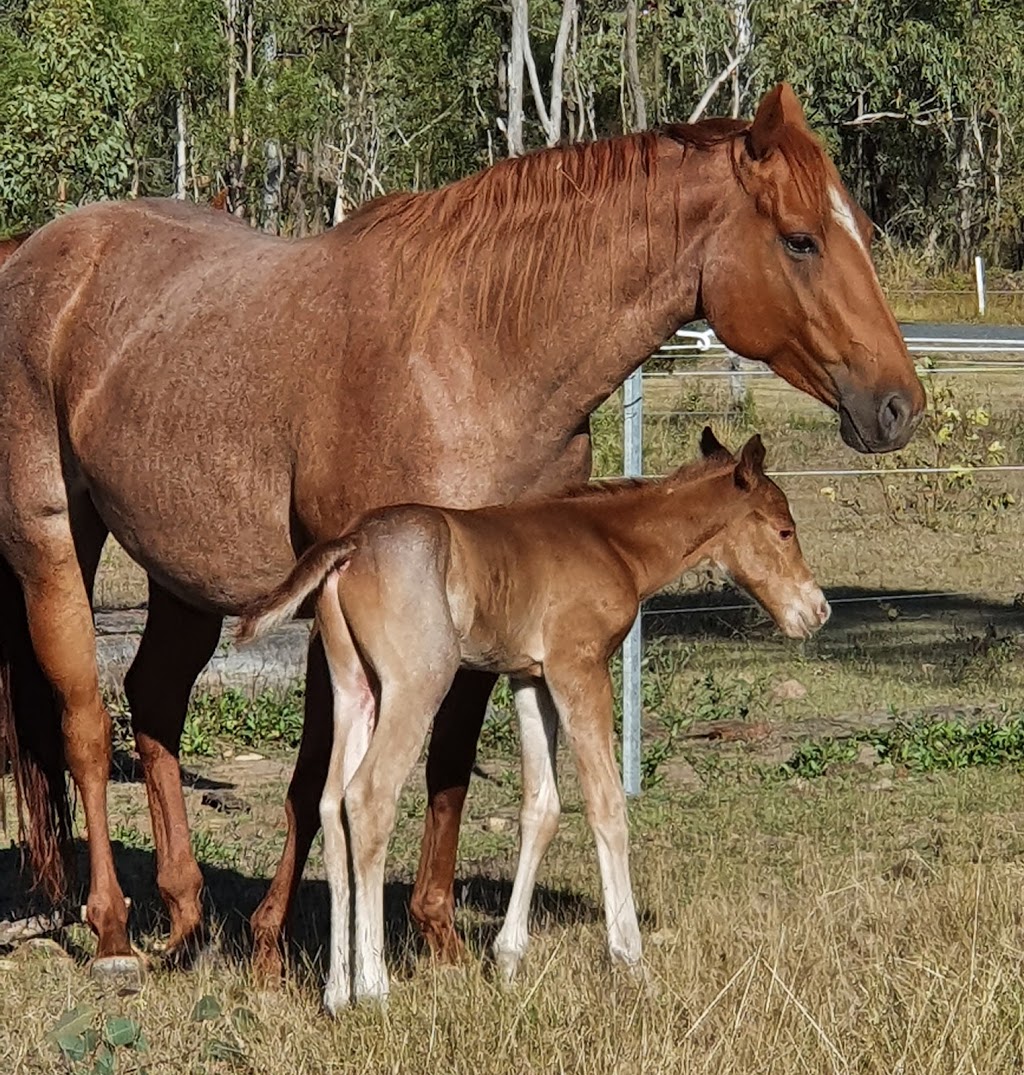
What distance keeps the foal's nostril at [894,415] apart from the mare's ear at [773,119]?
683mm

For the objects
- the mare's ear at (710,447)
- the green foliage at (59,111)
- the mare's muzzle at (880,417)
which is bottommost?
the mare's ear at (710,447)

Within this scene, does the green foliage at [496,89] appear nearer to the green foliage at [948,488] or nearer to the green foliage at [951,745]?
the green foliage at [948,488]

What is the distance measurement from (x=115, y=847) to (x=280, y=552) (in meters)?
2.75

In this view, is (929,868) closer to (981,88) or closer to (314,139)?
(314,139)

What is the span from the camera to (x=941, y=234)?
170 ft

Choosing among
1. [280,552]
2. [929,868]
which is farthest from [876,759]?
[280,552]

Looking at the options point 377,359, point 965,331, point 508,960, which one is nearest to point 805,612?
point 508,960

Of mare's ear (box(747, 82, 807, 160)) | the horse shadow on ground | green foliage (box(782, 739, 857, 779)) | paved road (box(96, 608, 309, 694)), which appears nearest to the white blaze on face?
mare's ear (box(747, 82, 807, 160))

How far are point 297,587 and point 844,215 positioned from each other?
1606mm

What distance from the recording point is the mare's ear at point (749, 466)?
18.5 ft

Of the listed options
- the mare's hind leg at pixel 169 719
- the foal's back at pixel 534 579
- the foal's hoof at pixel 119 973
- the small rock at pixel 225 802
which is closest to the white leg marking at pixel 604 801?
the foal's back at pixel 534 579

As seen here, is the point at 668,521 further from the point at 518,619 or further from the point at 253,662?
the point at 253,662

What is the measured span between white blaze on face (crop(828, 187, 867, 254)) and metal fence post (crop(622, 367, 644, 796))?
11.1 ft

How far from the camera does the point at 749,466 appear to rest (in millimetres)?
5641
